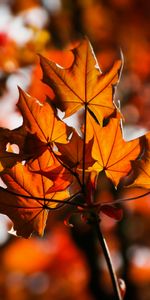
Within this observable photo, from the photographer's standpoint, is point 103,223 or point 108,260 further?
point 103,223

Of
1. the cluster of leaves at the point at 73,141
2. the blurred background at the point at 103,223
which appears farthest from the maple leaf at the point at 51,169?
the blurred background at the point at 103,223

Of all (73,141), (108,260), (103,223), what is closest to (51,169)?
(73,141)

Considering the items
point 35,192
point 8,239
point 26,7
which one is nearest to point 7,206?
point 35,192

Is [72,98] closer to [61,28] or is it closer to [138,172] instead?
[138,172]

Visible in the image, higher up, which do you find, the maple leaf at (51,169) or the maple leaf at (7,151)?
the maple leaf at (7,151)

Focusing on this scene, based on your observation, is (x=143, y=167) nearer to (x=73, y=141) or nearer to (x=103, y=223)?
(x=73, y=141)

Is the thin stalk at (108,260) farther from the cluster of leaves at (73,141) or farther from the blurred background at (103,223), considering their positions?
the blurred background at (103,223)

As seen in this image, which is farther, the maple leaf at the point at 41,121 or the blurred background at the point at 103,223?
the blurred background at the point at 103,223
